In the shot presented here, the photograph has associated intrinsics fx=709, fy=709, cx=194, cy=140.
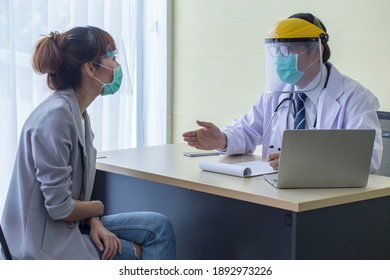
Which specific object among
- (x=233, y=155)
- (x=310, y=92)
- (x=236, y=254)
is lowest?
(x=236, y=254)

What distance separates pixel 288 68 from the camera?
7.93 feet

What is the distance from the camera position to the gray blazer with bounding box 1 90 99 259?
6.11 feet

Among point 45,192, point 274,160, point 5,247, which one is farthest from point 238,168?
point 5,247

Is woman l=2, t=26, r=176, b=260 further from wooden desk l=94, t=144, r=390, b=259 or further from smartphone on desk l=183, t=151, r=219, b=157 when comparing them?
smartphone on desk l=183, t=151, r=219, b=157

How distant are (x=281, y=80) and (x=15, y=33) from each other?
1.37 m

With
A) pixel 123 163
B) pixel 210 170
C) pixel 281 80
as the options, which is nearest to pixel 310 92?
pixel 281 80

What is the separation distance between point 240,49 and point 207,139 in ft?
4.08

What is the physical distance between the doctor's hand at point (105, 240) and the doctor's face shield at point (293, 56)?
2.71 ft

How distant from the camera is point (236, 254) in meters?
2.11

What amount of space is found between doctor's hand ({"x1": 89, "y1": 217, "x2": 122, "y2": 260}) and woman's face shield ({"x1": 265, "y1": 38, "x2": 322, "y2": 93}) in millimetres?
827
